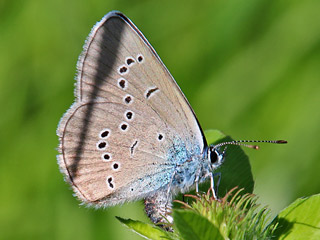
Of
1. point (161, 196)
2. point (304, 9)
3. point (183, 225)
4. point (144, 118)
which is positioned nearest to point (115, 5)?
point (304, 9)

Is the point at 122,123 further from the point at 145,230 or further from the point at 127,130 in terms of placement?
the point at 145,230

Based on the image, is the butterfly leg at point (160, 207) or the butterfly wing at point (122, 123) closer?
Result: the butterfly leg at point (160, 207)

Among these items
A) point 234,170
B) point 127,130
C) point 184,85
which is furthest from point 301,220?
point 184,85

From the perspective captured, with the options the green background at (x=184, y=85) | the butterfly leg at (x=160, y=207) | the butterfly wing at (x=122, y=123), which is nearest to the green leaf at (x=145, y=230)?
the butterfly leg at (x=160, y=207)

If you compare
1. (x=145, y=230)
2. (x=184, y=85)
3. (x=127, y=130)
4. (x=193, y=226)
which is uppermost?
(x=184, y=85)

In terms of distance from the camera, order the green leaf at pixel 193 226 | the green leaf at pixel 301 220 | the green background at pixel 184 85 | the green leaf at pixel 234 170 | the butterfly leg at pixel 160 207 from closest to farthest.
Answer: the green leaf at pixel 193 226
the green leaf at pixel 301 220
the butterfly leg at pixel 160 207
the green leaf at pixel 234 170
the green background at pixel 184 85

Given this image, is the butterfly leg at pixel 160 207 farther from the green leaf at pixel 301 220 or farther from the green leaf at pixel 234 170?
the green leaf at pixel 301 220

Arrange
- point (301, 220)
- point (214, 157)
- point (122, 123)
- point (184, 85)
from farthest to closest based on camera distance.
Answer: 1. point (184, 85)
2. point (122, 123)
3. point (214, 157)
4. point (301, 220)

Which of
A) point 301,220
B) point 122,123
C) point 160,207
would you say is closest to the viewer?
point 301,220
